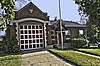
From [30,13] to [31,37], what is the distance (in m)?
3.52

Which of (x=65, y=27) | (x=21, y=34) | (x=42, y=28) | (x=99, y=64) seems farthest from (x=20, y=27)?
(x=99, y=64)

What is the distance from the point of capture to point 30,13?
28.5 meters

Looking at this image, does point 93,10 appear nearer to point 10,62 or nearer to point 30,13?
point 10,62

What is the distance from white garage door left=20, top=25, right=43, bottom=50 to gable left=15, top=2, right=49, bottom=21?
148 centimetres

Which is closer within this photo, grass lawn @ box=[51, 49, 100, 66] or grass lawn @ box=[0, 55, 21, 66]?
grass lawn @ box=[51, 49, 100, 66]

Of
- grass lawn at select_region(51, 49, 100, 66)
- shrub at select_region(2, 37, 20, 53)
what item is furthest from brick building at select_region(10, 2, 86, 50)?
grass lawn at select_region(51, 49, 100, 66)

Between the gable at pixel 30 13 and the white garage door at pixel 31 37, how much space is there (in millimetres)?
1484

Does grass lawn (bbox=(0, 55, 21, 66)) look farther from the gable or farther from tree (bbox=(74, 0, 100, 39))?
the gable

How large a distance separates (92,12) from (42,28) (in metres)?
16.7

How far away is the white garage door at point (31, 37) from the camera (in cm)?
2834

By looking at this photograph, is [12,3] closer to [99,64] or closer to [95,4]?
[95,4]

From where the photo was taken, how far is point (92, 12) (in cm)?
1313

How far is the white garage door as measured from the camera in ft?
93.0

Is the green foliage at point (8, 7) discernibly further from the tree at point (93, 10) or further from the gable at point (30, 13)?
the gable at point (30, 13)
